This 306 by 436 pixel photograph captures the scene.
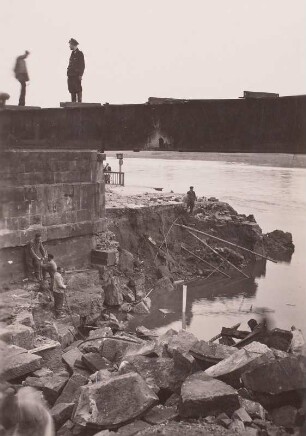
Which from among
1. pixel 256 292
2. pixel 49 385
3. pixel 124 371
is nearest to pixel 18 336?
pixel 49 385

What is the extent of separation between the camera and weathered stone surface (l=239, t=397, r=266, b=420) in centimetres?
618

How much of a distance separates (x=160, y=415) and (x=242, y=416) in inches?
40.7

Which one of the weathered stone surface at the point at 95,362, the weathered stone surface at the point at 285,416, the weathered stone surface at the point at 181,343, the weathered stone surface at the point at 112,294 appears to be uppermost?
the weathered stone surface at the point at 181,343

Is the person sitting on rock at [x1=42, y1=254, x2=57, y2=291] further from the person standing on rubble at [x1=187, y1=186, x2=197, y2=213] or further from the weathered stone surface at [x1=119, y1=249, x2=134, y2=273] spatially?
the person standing on rubble at [x1=187, y1=186, x2=197, y2=213]

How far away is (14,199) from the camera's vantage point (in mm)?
10711

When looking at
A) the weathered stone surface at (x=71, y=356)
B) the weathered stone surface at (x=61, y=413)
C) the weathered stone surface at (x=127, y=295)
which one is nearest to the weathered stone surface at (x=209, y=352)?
the weathered stone surface at (x=61, y=413)

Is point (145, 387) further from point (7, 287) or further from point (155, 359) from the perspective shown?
point (7, 287)

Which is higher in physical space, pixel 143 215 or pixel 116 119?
pixel 116 119

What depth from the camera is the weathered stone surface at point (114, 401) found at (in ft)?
19.8

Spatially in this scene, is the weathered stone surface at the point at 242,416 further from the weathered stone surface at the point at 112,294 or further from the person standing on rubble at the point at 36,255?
the weathered stone surface at the point at 112,294

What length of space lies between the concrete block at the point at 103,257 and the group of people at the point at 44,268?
71.5 inches

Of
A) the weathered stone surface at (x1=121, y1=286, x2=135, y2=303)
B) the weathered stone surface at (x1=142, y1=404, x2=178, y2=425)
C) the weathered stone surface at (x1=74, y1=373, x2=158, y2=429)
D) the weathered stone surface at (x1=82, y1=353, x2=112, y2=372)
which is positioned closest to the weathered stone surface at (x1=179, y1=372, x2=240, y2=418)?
the weathered stone surface at (x1=142, y1=404, x2=178, y2=425)

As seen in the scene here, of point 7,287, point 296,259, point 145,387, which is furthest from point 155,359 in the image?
point 296,259

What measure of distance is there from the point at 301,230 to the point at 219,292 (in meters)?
11.9
